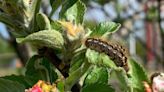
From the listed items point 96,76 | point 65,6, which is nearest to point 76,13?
point 65,6

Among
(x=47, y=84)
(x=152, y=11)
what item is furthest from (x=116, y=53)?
(x=152, y=11)

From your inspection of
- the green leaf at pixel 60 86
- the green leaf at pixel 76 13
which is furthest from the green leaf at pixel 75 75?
the green leaf at pixel 76 13

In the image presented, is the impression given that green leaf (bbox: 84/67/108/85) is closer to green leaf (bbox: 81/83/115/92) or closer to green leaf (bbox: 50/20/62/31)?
green leaf (bbox: 81/83/115/92)

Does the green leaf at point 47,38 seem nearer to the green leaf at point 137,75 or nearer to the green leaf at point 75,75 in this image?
the green leaf at point 75,75

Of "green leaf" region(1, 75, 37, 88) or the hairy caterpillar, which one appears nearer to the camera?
the hairy caterpillar

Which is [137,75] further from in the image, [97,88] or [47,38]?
[47,38]

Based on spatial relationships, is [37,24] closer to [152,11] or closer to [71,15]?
[71,15]

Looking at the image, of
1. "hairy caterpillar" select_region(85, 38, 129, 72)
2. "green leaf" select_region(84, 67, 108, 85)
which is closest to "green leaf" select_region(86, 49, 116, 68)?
"hairy caterpillar" select_region(85, 38, 129, 72)
